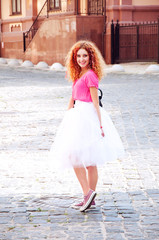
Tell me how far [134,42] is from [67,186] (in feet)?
74.4

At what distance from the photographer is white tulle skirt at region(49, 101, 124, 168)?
14.8ft

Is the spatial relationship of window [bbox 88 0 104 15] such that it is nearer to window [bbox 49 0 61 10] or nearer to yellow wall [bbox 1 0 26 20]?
window [bbox 49 0 61 10]

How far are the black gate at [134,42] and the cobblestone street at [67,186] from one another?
53.3 feet

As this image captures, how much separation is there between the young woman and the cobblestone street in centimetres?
31

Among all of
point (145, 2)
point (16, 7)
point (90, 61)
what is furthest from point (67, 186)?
point (16, 7)

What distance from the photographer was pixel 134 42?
90.0ft

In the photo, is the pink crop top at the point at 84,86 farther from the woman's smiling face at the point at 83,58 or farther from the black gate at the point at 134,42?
the black gate at the point at 134,42

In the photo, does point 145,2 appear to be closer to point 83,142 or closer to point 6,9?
point 6,9

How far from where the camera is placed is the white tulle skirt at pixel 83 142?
178 inches

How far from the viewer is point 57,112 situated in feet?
36.4

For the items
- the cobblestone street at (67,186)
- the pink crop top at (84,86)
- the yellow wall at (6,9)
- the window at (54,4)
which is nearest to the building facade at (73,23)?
the window at (54,4)

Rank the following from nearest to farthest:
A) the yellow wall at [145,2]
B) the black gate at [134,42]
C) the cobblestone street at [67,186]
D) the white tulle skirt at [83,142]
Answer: the cobblestone street at [67,186] → the white tulle skirt at [83,142] → the black gate at [134,42] → the yellow wall at [145,2]

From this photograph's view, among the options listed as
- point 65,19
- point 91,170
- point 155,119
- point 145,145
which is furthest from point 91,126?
point 65,19

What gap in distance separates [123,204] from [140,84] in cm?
1310
